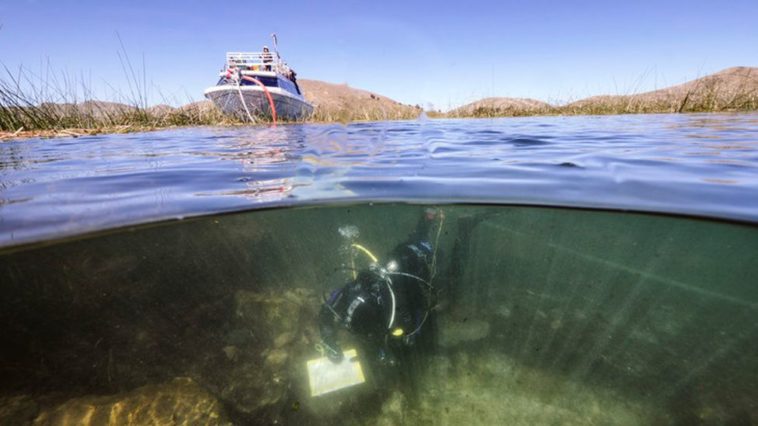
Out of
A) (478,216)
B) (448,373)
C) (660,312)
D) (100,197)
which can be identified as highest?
(100,197)

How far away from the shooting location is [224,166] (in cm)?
591

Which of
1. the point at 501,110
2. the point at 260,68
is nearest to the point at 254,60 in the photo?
the point at 260,68

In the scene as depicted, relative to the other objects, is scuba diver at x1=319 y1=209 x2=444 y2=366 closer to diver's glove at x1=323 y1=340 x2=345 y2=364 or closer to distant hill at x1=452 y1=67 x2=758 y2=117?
diver's glove at x1=323 y1=340 x2=345 y2=364

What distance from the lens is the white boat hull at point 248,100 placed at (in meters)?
19.2

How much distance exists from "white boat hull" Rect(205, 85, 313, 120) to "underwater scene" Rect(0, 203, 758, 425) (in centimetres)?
1299

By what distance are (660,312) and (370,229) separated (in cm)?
767

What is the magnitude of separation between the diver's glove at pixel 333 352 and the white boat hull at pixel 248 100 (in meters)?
17.2

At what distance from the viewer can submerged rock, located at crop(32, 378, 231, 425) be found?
170 inches

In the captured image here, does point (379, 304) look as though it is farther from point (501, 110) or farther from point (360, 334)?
point (501, 110)

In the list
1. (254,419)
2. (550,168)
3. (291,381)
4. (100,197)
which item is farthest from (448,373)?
(100,197)

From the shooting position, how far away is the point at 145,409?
4484 mm

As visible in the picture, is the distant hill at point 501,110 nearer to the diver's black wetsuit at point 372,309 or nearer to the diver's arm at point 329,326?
the diver's black wetsuit at point 372,309

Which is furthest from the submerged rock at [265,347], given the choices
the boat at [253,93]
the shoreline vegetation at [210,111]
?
the boat at [253,93]

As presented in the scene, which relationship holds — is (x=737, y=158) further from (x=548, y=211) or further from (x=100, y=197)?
(x=100, y=197)
